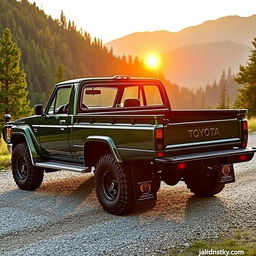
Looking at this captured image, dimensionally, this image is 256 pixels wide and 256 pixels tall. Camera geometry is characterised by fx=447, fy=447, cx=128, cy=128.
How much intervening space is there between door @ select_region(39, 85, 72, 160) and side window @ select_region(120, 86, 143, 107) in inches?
44.5

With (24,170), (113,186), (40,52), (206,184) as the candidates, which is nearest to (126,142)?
(113,186)

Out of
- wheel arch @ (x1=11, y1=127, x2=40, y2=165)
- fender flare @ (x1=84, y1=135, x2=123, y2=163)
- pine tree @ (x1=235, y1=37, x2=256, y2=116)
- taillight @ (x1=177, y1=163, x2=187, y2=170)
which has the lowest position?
pine tree @ (x1=235, y1=37, x2=256, y2=116)

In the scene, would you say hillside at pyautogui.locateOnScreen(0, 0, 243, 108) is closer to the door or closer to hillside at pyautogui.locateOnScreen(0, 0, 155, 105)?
hillside at pyautogui.locateOnScreen(0, 0, 155, 105)

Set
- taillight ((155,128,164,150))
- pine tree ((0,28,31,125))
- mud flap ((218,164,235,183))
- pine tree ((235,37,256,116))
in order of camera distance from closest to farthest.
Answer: taillight ((155,128,164,150)), mud flap ((218,164,235,183)), pine tree ((0,28,31,125)), pine tree ((235,37,256,116))

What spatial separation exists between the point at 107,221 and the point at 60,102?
9.89 feet

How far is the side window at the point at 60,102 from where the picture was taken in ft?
27.7

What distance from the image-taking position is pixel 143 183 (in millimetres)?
6727

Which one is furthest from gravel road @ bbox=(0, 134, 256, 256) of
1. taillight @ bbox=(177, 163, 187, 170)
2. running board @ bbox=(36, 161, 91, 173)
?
taillight @ bbox=(177, 163, 187, 170)

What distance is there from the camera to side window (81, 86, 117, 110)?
827 cm

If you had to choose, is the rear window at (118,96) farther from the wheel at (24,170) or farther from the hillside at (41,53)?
the hillside at (41,53)

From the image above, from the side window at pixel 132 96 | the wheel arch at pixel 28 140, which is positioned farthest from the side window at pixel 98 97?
the wheel arch at pixel 28 140

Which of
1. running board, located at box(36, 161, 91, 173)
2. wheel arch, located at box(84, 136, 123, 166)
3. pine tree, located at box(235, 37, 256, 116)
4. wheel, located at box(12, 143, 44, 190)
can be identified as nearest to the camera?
wheel arch, located at box(84, 136, 123, 166)

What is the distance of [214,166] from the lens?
689 cm

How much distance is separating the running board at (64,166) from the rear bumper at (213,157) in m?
1.79
